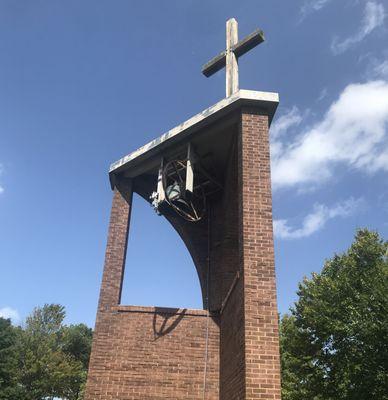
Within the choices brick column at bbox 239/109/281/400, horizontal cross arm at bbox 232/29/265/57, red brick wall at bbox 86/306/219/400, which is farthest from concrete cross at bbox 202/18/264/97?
red brick wall at bbox 86/306/219/400

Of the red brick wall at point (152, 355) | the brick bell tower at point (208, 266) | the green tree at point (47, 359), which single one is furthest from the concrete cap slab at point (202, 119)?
the green tree at point (47, 359)

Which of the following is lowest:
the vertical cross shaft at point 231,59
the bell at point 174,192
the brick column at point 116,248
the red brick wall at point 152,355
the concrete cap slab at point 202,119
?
the red brick wall at point 152,355

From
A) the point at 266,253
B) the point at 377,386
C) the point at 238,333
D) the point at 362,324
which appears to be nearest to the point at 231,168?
the point at 266,253

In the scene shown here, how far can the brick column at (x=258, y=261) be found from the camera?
5.80 meters

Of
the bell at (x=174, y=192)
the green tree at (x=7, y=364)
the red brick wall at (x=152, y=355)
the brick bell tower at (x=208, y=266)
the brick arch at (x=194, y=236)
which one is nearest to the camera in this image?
the brick bell tower at (x=208, y=266)

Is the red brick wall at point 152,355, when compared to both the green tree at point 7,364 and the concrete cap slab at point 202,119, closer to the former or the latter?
the concrete cap slab at point 202,119

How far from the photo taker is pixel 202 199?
34.2ft

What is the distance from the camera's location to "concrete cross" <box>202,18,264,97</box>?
30.9 feet

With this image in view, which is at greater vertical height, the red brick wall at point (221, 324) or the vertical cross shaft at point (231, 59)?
the vertical cross shaft at point (231, 59)

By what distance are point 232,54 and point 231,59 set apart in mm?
123

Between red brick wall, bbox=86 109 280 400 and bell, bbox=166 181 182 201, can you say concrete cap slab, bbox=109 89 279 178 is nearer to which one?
red brick wall, bbox=86 109 280 400

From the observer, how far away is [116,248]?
354 inches

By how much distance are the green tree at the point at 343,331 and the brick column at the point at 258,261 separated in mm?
12243

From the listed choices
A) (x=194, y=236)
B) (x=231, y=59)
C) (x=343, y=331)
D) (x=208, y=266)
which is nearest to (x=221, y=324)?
(x=208, y=266)
